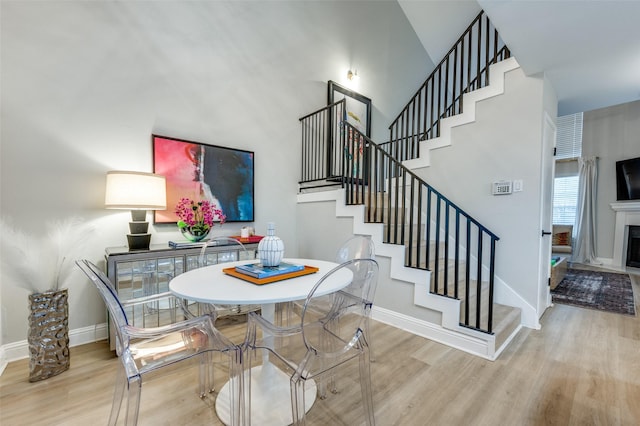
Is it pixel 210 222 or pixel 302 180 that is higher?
pixel 302 180

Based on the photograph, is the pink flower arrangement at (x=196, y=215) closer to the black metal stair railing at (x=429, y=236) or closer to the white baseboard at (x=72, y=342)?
the white baseboard at (x=72, y=342)

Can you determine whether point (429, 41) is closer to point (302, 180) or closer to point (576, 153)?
point (302, 180)

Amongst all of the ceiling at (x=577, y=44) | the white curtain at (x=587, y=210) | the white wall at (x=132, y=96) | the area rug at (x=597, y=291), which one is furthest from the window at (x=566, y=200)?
the white wall at (x=132, y=96)

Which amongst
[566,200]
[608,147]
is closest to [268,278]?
[566,200]

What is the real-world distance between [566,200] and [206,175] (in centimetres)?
766

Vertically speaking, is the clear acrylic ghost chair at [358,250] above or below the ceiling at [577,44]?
below

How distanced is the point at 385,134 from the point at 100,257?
185 inches

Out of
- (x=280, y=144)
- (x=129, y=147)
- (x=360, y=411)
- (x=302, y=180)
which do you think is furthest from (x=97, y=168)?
(x=360, y=411)

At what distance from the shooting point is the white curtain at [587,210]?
232 inches

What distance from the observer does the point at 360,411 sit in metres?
1.54

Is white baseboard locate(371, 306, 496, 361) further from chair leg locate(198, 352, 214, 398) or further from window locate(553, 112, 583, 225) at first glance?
window locate(553, 112, 583, 225)

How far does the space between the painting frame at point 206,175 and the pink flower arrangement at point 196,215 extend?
0.31 feet

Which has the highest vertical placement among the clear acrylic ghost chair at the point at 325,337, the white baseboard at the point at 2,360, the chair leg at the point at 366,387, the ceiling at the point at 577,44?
the ceiling at the point at 577,44

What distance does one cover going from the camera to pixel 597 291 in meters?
3.95
